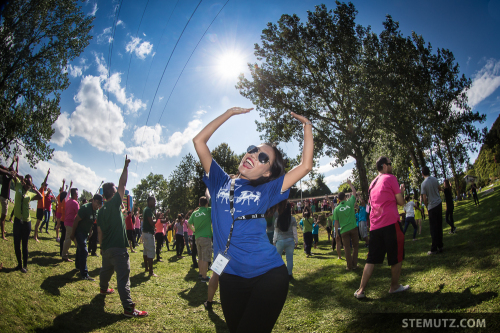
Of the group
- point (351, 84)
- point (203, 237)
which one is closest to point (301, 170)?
point (203, 237)

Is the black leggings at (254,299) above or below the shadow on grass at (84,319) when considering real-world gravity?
above

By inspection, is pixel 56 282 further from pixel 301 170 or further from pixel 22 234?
pixel 301 170

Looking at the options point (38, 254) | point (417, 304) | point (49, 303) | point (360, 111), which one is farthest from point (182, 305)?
point (360, 111)

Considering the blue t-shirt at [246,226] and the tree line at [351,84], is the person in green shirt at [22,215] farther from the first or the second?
the tree line at [351,84]

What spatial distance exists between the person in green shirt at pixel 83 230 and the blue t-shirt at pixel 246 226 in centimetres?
641

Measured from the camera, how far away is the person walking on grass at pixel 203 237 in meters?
7.49

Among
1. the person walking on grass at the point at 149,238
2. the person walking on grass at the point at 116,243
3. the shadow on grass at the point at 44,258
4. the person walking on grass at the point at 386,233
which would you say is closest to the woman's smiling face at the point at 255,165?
the person walking on grass at the point at 386,233

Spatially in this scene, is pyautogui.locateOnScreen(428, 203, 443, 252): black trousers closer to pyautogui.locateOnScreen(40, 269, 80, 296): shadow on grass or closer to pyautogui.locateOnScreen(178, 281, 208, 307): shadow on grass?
pyautogui.locateOnScreen(178, 281, 208, 307): shadow on grass

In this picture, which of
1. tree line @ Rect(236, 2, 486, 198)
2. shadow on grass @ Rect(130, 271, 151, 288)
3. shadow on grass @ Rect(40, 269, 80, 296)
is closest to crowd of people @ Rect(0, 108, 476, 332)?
shadow on grass @ Rect(40, 269, 80, 296)

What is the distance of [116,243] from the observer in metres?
5.06

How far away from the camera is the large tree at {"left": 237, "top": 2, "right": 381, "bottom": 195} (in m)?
17.3

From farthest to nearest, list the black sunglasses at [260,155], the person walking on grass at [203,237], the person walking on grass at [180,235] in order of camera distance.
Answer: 1. the person walking on grass at [180,235]
2. the person walking on grass at [203,237]
3. the black sunglasses at [260,155]

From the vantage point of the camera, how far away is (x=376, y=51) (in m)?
17.7

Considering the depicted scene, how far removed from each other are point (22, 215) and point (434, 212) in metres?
10.8
